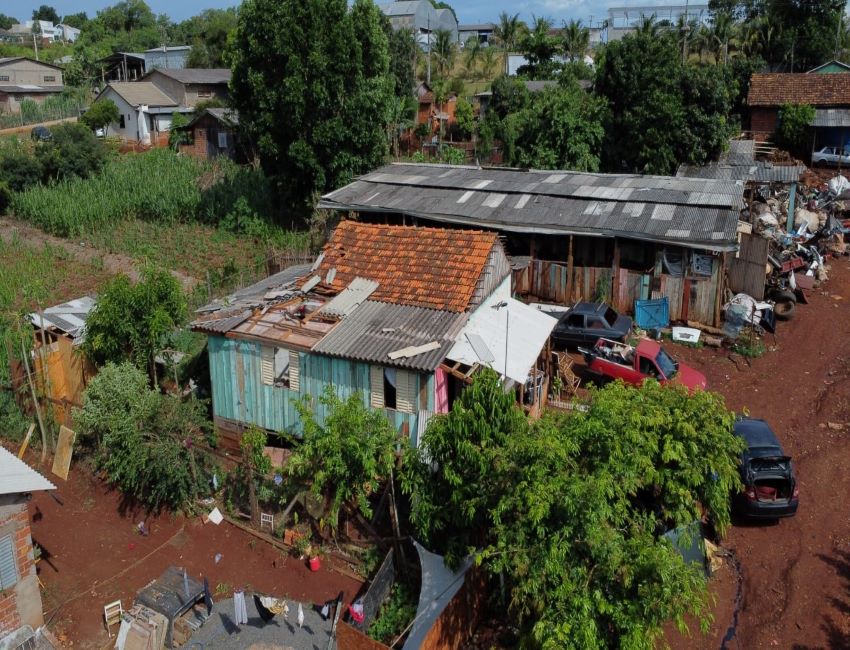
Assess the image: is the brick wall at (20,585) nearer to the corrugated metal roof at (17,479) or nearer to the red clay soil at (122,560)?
the corrugated metal roof at (17,479)

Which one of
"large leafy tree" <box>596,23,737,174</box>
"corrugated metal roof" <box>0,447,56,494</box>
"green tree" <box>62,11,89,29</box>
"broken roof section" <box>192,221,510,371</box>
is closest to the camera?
"corrugated metal roof" <box>0,447,56,494</box>

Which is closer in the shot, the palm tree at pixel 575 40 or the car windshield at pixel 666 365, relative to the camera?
the car windshield at pixel 666 365

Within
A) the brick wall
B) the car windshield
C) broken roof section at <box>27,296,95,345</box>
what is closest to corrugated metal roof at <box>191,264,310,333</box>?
broken roof section at <box>27,296,95,345</box>

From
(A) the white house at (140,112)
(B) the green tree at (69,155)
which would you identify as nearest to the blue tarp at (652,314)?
(B) the green tree at (69,155)

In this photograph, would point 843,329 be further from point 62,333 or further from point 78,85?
point 78,85

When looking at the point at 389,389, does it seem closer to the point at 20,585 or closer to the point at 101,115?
the point at 20,585

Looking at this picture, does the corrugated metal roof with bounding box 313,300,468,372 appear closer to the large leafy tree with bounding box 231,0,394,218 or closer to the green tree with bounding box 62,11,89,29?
the large leafy tree with bounding box 231,0,394,218
